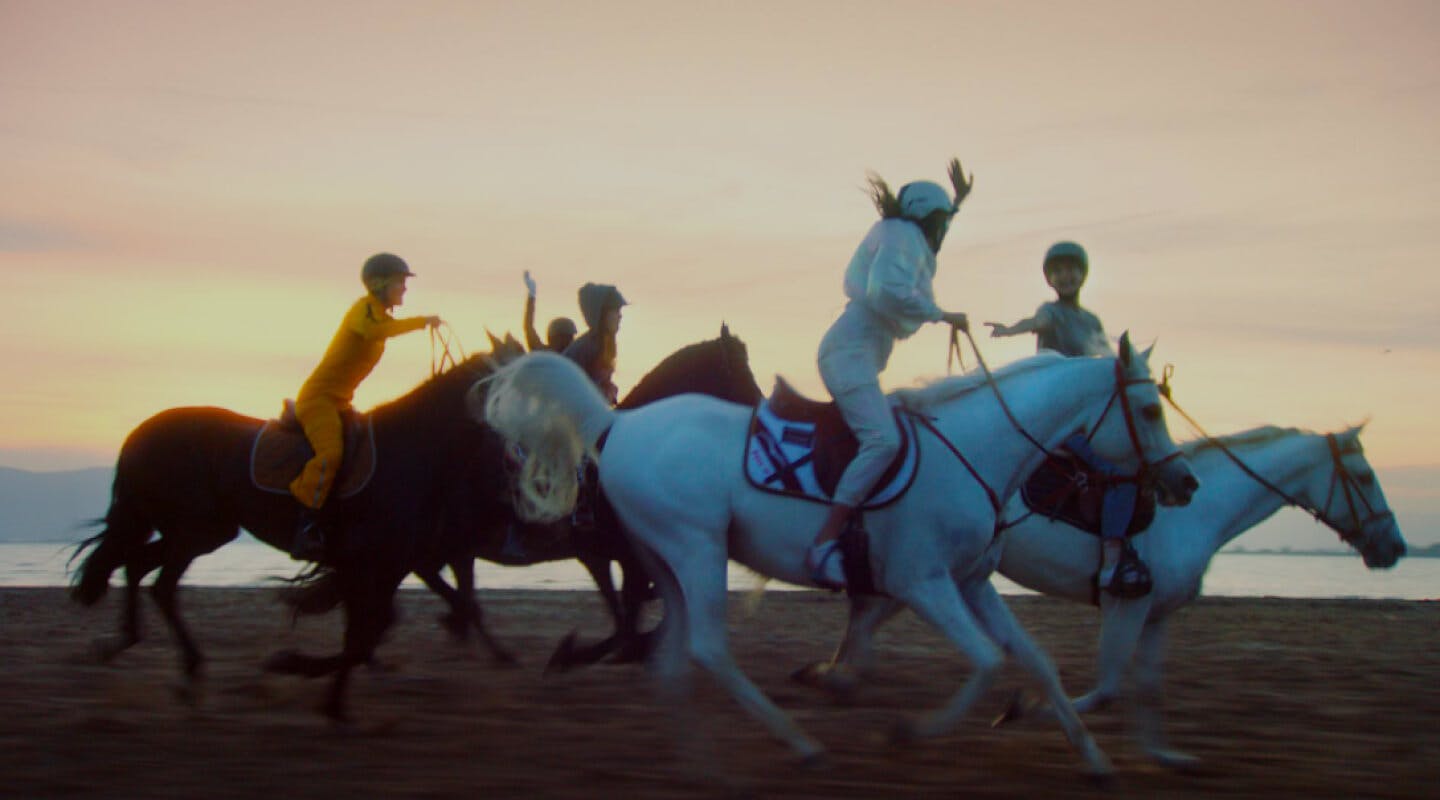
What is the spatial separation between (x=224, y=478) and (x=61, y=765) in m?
2.28

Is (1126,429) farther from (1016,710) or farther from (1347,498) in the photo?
(1347,498)

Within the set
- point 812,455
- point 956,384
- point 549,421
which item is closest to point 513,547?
point 549,421

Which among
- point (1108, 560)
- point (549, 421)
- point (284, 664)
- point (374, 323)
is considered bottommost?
point (284, 664)

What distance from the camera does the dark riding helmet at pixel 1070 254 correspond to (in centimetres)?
830

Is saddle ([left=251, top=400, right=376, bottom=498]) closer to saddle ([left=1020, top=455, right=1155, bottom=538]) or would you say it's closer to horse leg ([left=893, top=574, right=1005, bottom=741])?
horse leg ([left=893, top=574, right=1005, bottom=741])

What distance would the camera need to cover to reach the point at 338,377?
7328 millimetres

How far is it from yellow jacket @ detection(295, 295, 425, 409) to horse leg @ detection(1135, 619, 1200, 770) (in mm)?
4178

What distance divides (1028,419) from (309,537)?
12.6 feet

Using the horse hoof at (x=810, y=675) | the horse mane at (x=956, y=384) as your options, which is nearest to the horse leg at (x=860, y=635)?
the horse hoof at (x=810, y=675)

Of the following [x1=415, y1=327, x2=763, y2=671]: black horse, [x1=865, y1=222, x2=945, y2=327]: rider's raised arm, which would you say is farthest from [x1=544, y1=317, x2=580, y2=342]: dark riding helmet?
[x1=865, y1=222, x2=945, y2=327]: rider's raised arm

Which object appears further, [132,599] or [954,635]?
[132,599]

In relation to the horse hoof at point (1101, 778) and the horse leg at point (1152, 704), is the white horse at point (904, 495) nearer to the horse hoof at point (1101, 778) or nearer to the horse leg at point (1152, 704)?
the horse hoof at point (1101, 778)

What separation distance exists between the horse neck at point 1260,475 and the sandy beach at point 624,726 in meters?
1.14

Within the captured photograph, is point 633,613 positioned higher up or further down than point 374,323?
further down
